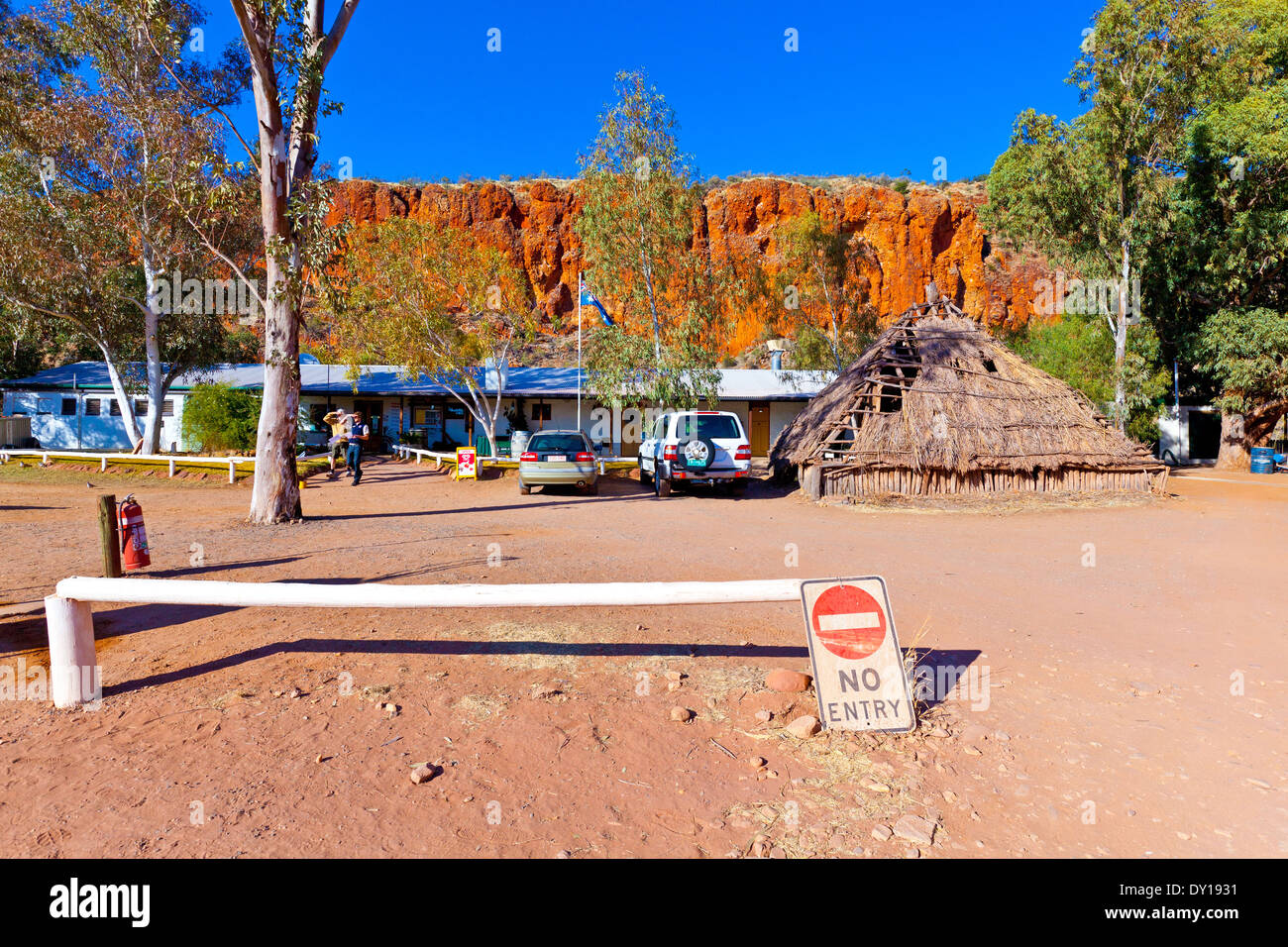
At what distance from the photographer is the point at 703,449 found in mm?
16047

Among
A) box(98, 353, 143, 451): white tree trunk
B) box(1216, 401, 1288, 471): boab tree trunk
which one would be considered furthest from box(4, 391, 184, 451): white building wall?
box(1216, 401, 1288, 471): boab tree trunk

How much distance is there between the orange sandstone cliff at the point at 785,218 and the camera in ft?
211

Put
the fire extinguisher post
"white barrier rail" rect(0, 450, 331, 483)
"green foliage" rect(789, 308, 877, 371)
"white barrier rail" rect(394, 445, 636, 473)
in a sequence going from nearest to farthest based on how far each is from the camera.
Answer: the fire extinguisher post
"white barrier rail" rect(0, 450, 331, 483)
"white barrier rail" rect(394, 445, 636, 473)
"green foliage" rect(789, 308, 877, 371)

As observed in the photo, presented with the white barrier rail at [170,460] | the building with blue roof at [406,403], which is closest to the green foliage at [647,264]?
the building with blue roof at [406,403]

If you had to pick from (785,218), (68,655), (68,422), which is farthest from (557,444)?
(785,218)

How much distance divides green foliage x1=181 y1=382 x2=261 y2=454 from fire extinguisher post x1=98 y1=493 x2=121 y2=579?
16870 millimetres

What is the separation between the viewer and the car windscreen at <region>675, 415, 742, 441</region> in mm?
16328

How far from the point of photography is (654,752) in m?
3.78

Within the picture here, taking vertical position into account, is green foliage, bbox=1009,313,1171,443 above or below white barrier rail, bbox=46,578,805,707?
above

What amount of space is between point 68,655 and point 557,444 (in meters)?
13.1

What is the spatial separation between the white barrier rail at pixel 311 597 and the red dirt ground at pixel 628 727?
0.30 metres

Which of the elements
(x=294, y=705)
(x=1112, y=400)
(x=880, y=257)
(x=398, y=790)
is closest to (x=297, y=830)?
(x=398, y=790)

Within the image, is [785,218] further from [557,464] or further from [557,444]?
[557,464]

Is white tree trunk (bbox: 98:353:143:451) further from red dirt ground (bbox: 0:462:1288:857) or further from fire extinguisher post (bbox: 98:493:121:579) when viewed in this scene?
fire extinguisher post (bbox: 98:493:121:579)
